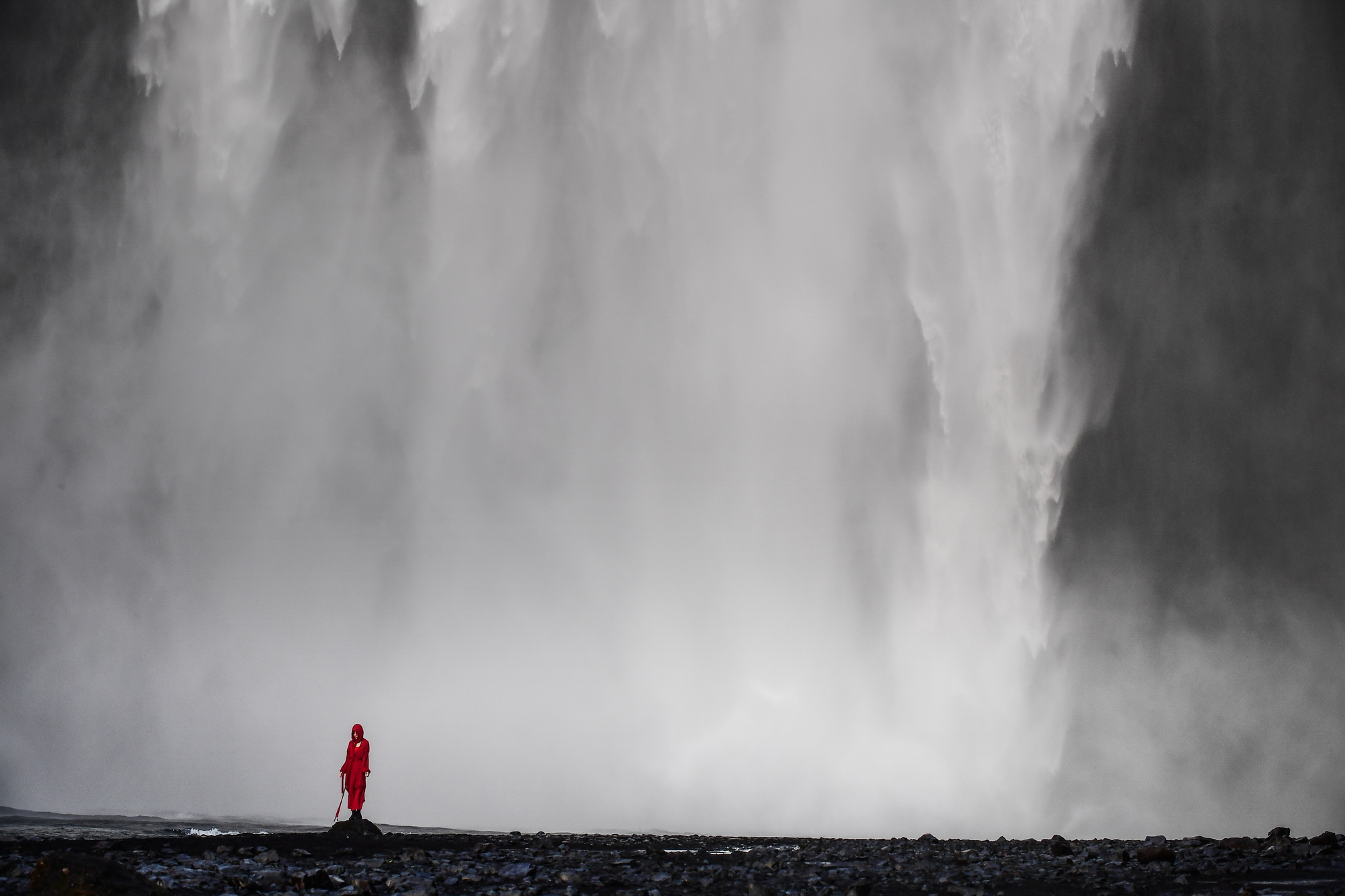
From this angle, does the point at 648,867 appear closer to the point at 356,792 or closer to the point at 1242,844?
the point at 356,792

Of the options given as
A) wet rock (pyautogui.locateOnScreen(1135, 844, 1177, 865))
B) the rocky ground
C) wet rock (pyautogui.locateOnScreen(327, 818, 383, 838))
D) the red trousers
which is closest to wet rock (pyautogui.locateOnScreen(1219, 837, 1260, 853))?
the rocky ground

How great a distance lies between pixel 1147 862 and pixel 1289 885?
2197 millimetres

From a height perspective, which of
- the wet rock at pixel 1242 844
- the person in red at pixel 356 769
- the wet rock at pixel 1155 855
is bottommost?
the wet rock at pixel 1155 855

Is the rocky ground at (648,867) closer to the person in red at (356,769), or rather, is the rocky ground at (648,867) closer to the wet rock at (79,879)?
the wet rock at (79,879)

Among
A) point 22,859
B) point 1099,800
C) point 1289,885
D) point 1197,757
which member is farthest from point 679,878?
point 1197,757

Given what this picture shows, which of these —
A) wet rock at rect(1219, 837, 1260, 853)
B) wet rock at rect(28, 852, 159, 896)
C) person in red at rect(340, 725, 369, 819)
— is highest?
person in red at rect(340, 725, 369, 819)

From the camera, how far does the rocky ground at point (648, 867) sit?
37.3ft

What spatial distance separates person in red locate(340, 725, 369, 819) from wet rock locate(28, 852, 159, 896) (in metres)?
8.07

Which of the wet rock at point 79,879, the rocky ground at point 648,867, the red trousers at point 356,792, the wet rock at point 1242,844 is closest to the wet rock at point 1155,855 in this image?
the rocky ground at point 648,867

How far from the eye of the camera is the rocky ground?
11.4 metres

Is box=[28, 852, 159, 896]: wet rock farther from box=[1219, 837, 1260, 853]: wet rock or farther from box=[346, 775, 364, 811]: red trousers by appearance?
box=[1219, 837, 1260, 853]: wet rock

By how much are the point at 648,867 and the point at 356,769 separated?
6863 mm

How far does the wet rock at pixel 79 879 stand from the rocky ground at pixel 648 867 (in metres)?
0.01

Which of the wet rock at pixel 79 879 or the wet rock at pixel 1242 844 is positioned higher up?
the wet rock at pixel 1242 844
